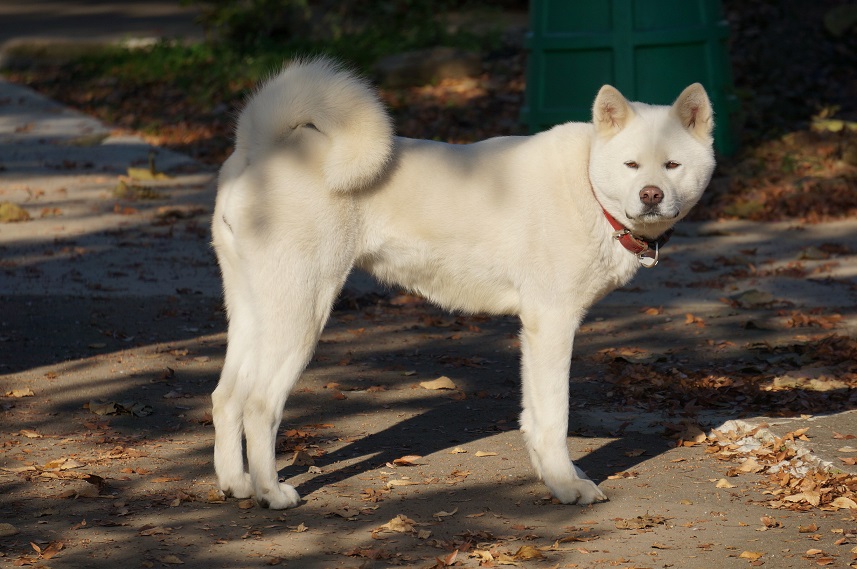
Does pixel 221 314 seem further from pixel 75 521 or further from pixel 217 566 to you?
pixel 217 566

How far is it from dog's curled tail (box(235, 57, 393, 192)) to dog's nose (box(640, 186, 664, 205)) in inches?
42.6

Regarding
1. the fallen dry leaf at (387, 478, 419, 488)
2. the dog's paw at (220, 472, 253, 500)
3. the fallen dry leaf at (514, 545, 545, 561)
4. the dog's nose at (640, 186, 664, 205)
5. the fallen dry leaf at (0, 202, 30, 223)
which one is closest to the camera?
the fallen dry leaf at (514, 545, 545, 561)

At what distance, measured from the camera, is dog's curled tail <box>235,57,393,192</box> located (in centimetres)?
471

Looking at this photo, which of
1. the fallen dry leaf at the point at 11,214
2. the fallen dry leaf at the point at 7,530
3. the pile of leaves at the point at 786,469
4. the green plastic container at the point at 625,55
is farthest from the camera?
the green plastic container at the point at 625,55

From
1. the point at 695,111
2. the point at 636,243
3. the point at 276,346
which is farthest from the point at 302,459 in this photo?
the point at 695,111

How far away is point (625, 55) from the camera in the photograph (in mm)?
11039

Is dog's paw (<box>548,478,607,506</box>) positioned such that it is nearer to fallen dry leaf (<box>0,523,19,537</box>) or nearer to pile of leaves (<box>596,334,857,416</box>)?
pile of leaves (<box>596,334,857,416</box>)

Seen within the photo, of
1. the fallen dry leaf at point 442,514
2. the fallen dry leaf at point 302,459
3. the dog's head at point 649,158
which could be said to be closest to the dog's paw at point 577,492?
the fallen dry leaf at point 442,514

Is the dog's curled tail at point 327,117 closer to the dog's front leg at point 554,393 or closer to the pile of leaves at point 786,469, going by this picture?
the dog's front leg at point 554,393

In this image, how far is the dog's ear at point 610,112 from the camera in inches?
185

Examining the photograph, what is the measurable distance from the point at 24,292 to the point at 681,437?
4838 millimetres

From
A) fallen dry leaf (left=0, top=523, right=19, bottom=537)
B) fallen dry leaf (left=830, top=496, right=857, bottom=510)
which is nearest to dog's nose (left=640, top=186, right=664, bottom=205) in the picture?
fallen dry leaf (left=830, top=496, right=857, bottom=510)

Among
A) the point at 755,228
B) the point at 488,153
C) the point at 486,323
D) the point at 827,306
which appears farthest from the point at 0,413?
the point at 755,228

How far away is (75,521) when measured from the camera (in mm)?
4508
